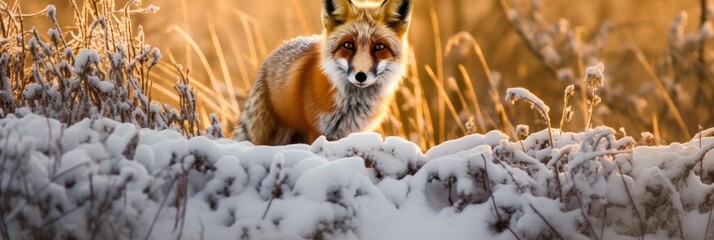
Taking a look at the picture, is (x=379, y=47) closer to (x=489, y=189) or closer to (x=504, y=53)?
(x=489, y=189)

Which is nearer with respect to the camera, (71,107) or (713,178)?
(713,178)

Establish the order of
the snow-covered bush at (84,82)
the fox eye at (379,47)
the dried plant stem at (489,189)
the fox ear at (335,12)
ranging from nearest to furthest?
the dried plant stem at (489,189), the snow-covered bush at (84,82), the fox eye at (379,47), the fox ear at (335,12)

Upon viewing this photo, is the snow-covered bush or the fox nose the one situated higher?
the fox nose

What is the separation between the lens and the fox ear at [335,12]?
5.12 m

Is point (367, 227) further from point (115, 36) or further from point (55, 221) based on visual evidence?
point (115, 36)

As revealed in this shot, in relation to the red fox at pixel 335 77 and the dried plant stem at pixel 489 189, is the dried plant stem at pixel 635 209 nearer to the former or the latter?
the dried plant stem at pixel 489 189

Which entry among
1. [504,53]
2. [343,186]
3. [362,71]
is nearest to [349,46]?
[362,71]

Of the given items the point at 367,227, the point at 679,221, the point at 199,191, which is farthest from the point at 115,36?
the point at 679,221

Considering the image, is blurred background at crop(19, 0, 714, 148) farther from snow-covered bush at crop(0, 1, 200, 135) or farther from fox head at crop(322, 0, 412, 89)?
snow-covered bush at crop(0, 1, 200, 135)

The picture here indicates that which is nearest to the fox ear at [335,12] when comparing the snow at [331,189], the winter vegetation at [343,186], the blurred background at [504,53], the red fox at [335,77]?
the red fox at [335,77]

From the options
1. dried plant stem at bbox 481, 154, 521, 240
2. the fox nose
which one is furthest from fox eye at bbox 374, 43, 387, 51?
dried plant stem at bbox 481, 154, 521, 240

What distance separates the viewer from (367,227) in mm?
3070

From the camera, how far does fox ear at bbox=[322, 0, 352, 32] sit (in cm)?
512

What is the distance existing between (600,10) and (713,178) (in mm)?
7646
